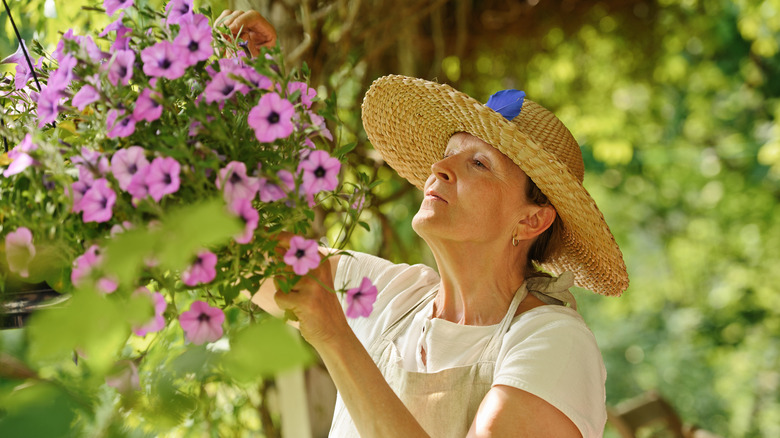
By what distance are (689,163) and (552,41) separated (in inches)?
220

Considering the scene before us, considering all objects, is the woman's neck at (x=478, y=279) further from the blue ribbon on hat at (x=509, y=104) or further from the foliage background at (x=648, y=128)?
the foliage background at (x=648, y=128)

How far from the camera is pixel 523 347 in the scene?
122 cm

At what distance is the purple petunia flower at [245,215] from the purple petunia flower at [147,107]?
0.11 m

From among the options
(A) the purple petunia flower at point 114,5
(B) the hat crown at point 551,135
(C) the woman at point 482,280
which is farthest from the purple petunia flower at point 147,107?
(B) the hat crown at point 551,135

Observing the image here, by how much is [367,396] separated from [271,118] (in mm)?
517

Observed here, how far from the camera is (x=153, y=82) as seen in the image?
654 millimetres

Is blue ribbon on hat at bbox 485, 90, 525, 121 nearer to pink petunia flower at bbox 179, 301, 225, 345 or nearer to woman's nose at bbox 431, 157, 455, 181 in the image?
woman's nose at bbox 431, 157, 455, 181

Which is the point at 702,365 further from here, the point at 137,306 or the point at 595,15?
the point at 137,306

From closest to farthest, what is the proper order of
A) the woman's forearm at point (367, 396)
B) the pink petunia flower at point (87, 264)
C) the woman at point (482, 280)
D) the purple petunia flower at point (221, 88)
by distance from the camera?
the pink petunia flower at point (87, 264) < the purple petunia flower at point (221, 88) < the woman's forearm at point (367, 396) < the woman at point (482, 280)

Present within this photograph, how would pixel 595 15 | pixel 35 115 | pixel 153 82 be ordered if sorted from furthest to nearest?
1. pixel 595 15
2. pixel 35 115
3. pixel 153 82

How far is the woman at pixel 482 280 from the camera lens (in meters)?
1.15

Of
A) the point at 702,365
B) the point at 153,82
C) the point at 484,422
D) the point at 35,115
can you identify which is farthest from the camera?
the point at 702,365

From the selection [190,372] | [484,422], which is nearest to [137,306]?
[190,372]

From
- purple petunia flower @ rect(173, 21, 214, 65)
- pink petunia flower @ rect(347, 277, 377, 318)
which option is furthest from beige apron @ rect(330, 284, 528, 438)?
purple petunia flower @ rect(173, 21, 214, 65)
